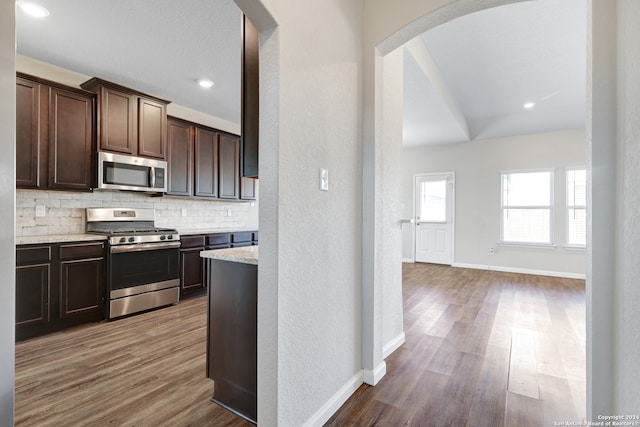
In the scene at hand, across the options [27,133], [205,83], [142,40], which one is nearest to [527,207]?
[205,83]

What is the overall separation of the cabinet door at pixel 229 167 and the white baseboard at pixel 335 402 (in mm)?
3520

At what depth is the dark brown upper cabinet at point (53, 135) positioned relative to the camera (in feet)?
8.64

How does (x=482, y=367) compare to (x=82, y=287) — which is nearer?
(x=482, y=367)

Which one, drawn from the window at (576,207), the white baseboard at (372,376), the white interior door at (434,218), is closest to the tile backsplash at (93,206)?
the white baseboard at (372,376)

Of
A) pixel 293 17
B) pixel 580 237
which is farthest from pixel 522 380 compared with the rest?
pixel 580 237

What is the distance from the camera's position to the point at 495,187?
5.92 m

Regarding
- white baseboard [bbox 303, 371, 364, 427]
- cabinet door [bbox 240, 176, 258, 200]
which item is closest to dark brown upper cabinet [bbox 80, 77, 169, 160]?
cabinet door [bbox 240, 176, 258, 200]

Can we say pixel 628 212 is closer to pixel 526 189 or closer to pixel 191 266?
pixel 191 266

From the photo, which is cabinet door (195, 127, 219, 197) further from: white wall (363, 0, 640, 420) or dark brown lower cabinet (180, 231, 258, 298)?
white wall (363, 0, 640, 420)

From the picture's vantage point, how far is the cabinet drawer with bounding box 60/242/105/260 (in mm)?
2725

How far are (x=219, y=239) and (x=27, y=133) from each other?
2213 mm

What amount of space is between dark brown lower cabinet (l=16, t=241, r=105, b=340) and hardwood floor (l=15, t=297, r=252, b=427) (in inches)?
5.1

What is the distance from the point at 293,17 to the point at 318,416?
197 centimetres

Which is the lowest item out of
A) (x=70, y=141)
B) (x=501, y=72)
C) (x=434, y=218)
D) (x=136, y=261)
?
(x=136, y=261)
